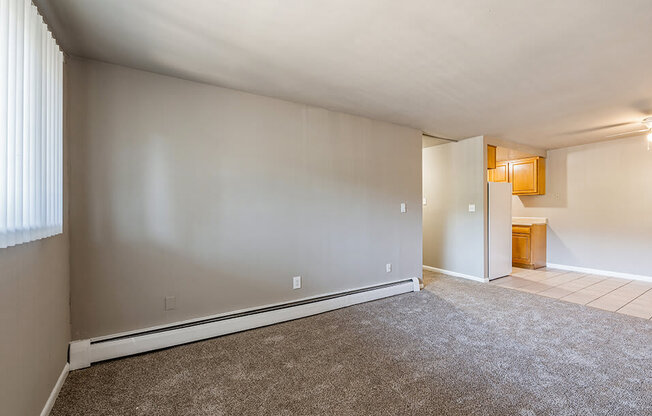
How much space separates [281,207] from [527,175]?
5.28 m

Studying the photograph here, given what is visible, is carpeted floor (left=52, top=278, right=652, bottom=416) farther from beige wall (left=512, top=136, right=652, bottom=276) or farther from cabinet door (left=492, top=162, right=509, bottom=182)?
cabinet door (left=492, top=162, right=509, bottom=182)

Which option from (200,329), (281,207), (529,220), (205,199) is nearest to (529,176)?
(529,220)

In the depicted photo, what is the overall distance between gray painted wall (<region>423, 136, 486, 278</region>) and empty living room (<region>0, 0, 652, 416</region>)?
2.26 feet

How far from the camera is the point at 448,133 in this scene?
4555 mm

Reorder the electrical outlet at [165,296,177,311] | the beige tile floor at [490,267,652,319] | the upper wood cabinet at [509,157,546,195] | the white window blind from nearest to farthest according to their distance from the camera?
the white window blind → the electrical outlet at [165,296,177,311] → the beige tile floor at [490,267,652,319] → the upper wood cabinet at [509,157,546,195]

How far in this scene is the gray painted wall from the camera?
15.4ft

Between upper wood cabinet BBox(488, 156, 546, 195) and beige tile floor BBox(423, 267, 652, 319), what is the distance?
5.23 ft

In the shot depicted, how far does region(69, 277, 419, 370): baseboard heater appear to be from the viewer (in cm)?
224

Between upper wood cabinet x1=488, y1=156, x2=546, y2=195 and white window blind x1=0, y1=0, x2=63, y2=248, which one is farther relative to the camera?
upper wood cabinet x1=488, y1=156, x2=546, y2=195

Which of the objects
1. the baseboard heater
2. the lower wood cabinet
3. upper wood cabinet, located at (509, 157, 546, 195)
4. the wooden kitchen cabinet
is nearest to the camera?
the baseboard heater

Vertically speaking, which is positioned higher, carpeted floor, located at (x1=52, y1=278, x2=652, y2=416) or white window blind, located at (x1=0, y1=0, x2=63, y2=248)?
white window blind, located at (x1=0, y1=0, x2=63, y2=248)

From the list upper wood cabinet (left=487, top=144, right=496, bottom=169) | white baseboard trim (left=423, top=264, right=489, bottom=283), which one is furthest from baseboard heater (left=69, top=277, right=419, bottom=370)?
upper wood cabinet (left=487, top=144, right=496, bottom=169)

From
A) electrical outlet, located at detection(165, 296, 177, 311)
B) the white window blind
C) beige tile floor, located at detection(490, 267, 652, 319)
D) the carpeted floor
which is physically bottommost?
beige tile floor, located at detection(490, 267, 652, 319)

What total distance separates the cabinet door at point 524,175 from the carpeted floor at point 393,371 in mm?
3303
